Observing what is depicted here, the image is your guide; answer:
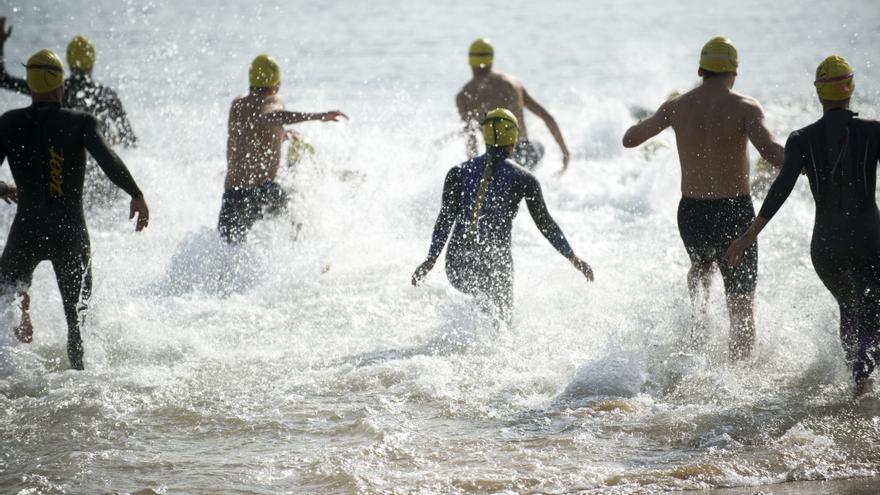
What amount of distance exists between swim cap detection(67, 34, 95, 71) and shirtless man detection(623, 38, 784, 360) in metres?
6.30

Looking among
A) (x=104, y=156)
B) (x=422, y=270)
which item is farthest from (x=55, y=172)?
(x=422, y=270)

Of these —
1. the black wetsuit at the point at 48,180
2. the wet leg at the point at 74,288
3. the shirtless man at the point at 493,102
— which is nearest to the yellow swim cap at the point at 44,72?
the black wetsuit at the point at 48,180

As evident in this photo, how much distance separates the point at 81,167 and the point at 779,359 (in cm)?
452

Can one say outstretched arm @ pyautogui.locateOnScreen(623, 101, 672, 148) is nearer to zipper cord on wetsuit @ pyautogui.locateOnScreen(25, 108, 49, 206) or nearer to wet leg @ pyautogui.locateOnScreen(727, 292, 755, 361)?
wet leg @ pyautogui.locateOnScreen(727, 292, 755, 361)

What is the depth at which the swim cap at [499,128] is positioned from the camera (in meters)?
6.21

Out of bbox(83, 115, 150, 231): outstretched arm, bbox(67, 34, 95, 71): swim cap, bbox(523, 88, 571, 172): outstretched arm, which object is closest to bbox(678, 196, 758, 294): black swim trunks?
bbox(83, 115, 150, 231): outstretched arm

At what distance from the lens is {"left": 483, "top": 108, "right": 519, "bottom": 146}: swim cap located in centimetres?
621

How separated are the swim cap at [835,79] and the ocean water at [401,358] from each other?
1.61 m

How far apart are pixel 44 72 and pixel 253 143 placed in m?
2.52

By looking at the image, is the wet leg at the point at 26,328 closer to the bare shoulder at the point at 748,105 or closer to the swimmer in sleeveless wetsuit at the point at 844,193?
the swimmer in sleeveless wetsuit at the point at 844,193

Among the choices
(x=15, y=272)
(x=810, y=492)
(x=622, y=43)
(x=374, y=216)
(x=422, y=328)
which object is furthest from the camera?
(x=622, y=43)

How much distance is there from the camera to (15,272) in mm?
5742

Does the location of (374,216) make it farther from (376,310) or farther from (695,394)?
(695,394)

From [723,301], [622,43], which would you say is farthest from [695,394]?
[622,43]
